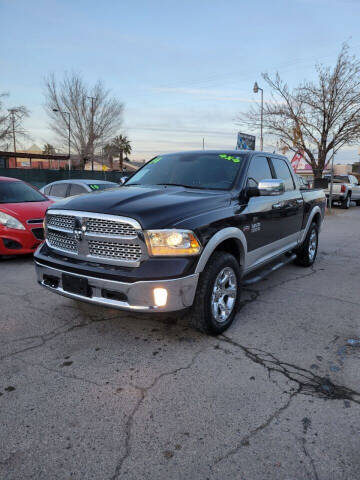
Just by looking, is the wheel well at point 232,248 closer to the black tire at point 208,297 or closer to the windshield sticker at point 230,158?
the black tire at point 208,297

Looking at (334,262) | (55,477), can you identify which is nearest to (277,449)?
(55,477)

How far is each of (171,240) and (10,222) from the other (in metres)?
4.31

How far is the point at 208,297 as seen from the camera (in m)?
3.30

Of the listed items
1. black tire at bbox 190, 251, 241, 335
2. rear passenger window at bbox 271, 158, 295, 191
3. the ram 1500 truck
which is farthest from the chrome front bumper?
the ram 1500 truck

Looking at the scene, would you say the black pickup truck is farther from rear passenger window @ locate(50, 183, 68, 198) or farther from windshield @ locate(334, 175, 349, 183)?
windshield @ locate(334, 175, 349, 183)

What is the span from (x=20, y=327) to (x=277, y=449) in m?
2.74

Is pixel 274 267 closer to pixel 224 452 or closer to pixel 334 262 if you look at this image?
pixel 334 262

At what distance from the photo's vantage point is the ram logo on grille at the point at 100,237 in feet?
9.97

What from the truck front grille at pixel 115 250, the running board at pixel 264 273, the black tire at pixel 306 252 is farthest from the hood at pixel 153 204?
the black tire at pixel 306 252

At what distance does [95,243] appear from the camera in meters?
3.24

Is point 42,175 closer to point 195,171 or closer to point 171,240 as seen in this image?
point 195,171

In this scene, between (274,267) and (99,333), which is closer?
(99,333)

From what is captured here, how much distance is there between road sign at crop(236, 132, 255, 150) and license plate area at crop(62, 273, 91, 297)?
11.1 meters

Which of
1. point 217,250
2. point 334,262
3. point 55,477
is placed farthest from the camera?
point 334,262
